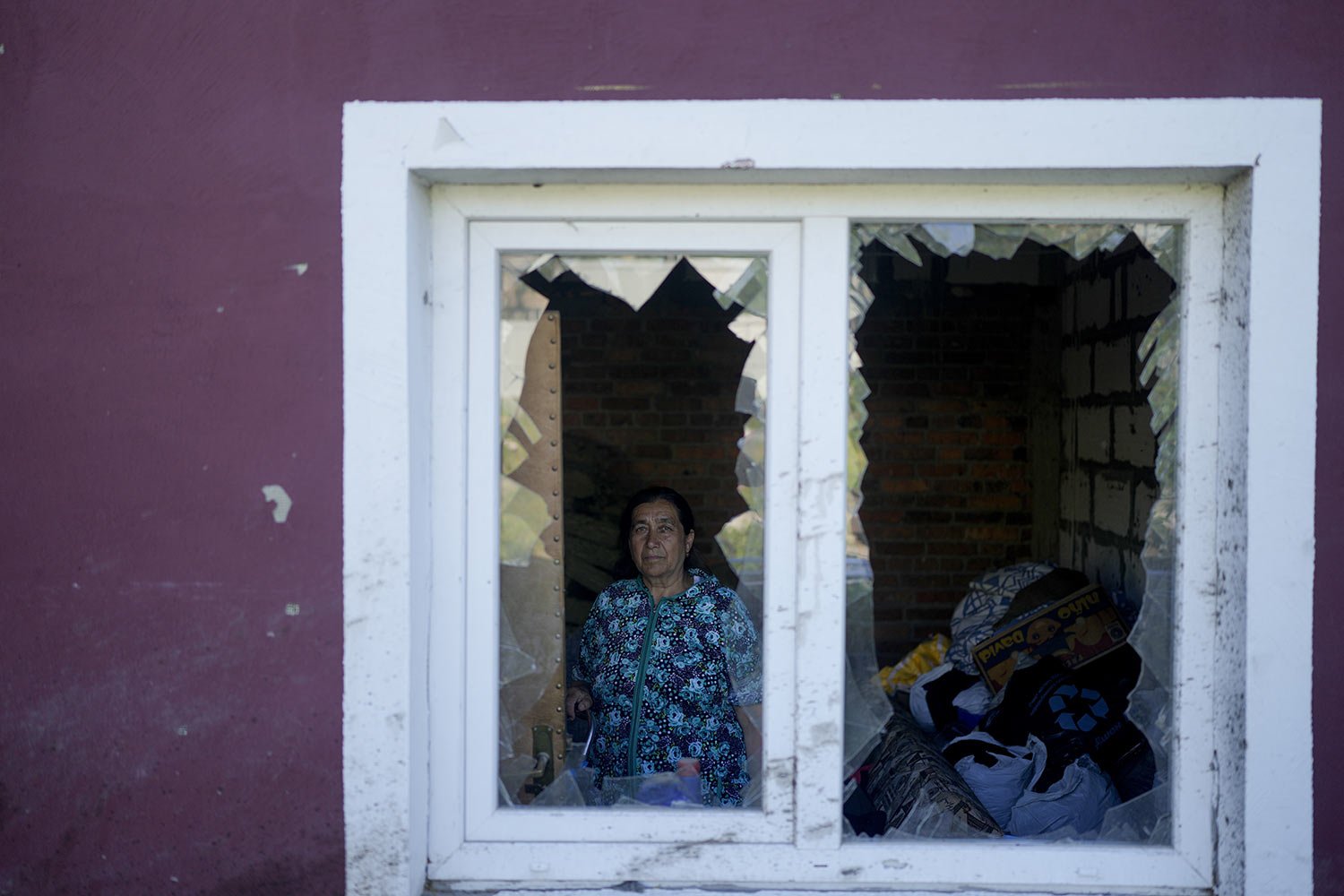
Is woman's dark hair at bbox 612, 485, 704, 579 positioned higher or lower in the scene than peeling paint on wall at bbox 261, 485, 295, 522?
lower

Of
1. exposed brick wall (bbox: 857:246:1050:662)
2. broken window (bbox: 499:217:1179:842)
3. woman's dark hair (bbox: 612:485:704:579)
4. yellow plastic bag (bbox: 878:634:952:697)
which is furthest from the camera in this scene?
exposed brick wall (bbox: 857:246:1050:662)

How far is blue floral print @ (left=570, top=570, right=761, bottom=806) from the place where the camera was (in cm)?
302

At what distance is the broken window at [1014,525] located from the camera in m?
2.54

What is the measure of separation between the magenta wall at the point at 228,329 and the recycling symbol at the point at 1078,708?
1.44m

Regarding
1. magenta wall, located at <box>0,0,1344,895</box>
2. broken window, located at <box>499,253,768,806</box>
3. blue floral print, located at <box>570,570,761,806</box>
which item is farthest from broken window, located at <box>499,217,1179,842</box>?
magenta wall, located at <box>0,0,1344,895</box>

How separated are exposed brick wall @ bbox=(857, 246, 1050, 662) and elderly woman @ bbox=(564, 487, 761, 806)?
8.93ft

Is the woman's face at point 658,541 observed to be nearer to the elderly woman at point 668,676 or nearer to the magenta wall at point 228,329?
the elderly woman at point 668,676

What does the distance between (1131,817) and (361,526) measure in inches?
70.9

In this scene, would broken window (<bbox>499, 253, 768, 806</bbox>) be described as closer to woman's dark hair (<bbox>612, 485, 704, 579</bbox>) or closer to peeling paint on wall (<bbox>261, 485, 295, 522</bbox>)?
woman's dark hair (<bbox>612, 485, 704, 579</bbox>)

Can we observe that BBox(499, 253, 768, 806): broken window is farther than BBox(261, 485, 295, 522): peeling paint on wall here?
Yes

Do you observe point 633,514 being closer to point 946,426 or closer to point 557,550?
point 557,550

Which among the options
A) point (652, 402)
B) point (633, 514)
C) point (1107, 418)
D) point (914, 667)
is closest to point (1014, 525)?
point (1107, 418)

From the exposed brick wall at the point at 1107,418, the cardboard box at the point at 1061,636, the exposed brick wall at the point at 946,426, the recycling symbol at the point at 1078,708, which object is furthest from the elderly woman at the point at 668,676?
the exposed brick wall at the point at 946,426

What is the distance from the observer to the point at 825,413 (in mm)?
2396
